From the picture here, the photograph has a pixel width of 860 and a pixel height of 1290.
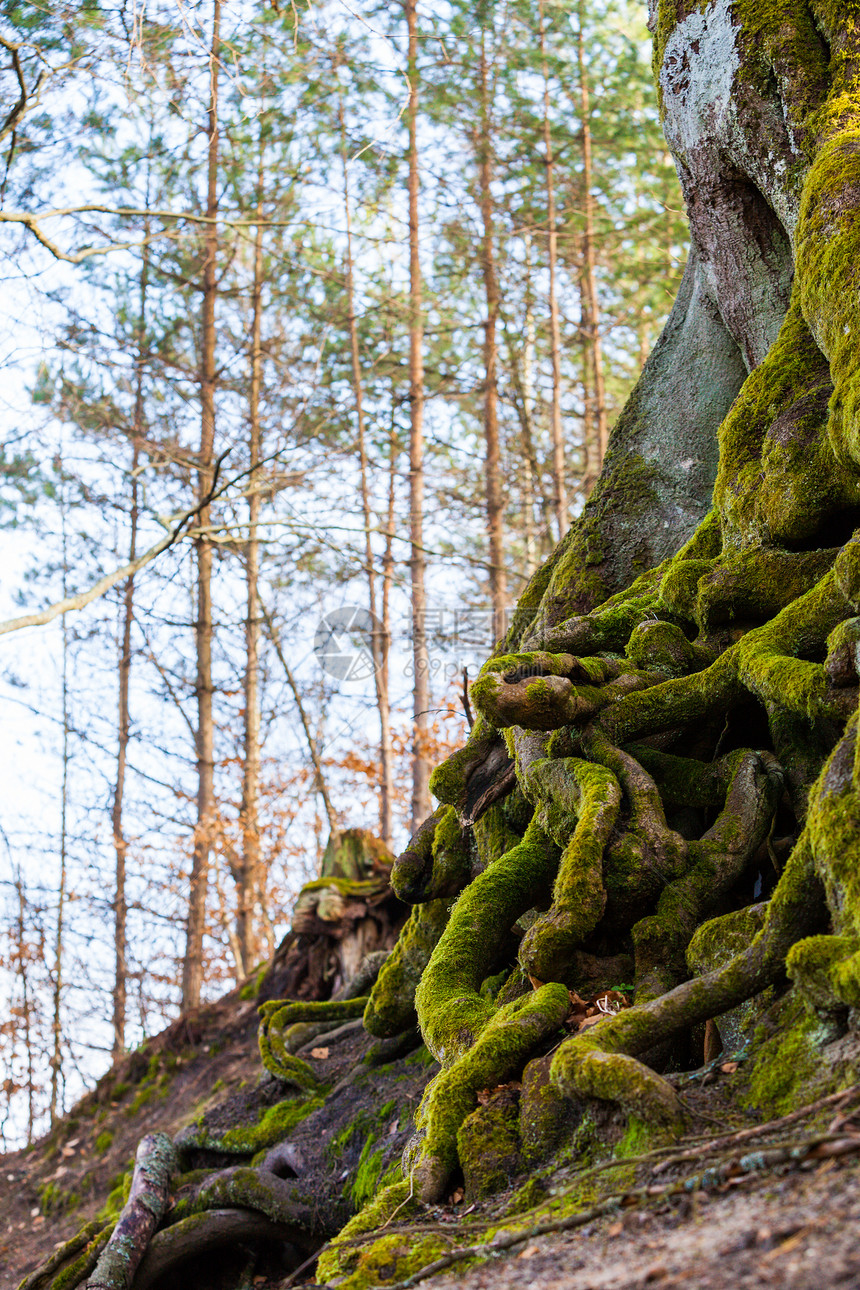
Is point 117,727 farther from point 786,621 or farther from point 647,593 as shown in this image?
point 786,621

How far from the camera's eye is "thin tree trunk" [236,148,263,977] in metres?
13.9

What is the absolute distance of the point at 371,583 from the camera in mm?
15688

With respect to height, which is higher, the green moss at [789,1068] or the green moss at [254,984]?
the green moss at [254,984]

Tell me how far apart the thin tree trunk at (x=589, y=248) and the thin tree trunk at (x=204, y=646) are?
5.80m

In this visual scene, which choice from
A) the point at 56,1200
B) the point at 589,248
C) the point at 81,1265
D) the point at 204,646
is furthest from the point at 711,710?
the point at 589,248

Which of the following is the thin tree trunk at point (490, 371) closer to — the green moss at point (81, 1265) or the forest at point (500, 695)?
the forest at point (500, 695)

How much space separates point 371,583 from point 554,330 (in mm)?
4743

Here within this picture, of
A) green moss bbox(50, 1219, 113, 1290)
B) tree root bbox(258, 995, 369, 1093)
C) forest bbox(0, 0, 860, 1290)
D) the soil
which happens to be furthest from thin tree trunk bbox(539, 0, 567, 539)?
the soil

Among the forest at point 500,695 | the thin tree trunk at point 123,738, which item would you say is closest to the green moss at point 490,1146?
the forest at point 500,695

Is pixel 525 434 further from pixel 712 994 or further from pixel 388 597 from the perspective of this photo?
pixel 712 994

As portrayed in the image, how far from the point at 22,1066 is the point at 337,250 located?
14.6 metres

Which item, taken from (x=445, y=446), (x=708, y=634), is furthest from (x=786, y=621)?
(x=445, y=446)

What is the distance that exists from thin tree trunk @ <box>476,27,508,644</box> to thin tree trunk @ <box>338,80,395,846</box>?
183 cm

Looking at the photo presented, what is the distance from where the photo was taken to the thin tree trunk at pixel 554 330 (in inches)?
589
